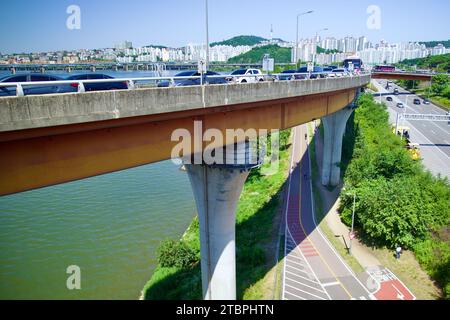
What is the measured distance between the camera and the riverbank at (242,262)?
15.5 m

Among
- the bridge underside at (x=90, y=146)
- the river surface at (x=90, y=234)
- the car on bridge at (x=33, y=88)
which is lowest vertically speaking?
the river surface at (x=90, y=234)

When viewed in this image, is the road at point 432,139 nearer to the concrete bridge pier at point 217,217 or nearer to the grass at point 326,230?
the grass at point 326,230

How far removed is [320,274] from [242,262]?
4026 mm

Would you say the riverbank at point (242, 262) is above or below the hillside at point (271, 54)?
below

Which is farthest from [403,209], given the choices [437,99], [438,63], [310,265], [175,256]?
[438,63]

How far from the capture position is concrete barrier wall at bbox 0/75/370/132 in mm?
6012

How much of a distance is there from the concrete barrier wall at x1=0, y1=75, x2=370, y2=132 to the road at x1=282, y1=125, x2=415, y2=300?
347 inches

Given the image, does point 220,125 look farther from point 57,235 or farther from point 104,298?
point 57,235

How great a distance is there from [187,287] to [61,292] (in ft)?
20.8

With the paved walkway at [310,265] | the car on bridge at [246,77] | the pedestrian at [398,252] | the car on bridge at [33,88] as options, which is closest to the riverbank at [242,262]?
the paved walkway at [310,265]

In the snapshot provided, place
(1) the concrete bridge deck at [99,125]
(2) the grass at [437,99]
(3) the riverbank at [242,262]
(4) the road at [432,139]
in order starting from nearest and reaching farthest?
(1) the concrete bridge deck at [99,125], (3) the riverbank at [242,262], (4) the road at [432,139], (2) the grass at [437,99]

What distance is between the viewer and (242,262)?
17.7 metres

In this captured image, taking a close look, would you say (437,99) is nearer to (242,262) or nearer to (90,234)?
(242,262)

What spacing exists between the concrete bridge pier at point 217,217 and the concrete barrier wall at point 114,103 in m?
2.64
